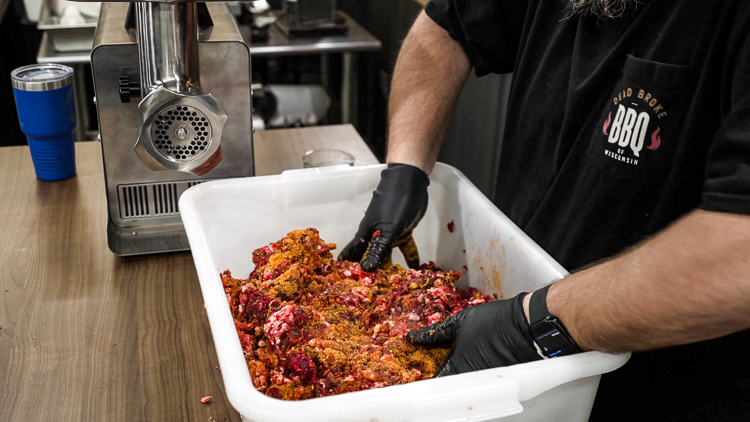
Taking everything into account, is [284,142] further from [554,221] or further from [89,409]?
[89,409]

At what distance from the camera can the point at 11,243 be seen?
1354 mm

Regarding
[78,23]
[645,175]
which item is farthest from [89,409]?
[78,23]

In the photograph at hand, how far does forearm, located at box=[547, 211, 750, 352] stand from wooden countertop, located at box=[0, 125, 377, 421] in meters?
0.56

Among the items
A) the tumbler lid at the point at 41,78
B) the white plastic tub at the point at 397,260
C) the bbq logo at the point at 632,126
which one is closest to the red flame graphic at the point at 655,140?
the bbq logo at the point at 632,126

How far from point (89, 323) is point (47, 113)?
65cm

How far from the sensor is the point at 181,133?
115 cm

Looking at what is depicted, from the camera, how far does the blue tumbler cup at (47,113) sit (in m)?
1.47

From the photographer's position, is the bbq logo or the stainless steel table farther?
the stainless steel table

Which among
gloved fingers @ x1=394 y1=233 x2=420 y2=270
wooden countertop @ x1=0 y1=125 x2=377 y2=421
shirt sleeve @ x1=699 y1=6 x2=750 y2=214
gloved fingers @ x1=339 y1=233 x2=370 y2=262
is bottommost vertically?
wooden countertop @ x1=0 y1=125 x2=377 y2=421

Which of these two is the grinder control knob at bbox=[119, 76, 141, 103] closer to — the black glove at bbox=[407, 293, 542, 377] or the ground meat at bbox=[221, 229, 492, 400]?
the ground meat at bbox=[221, 229, 492, 400]

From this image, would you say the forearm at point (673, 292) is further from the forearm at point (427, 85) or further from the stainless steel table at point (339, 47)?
the stainless steel table at point (339, 47)

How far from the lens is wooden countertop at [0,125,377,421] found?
955 mm

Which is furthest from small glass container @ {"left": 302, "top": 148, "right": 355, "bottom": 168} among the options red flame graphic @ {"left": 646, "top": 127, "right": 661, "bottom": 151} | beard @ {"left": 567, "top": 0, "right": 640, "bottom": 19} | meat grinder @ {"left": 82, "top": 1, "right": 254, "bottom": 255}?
red flame graphic @ {"left": 646, "top": 127, "right": 661, "bottom": 151}

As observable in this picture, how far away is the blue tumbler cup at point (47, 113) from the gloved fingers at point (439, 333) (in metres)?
1.11
